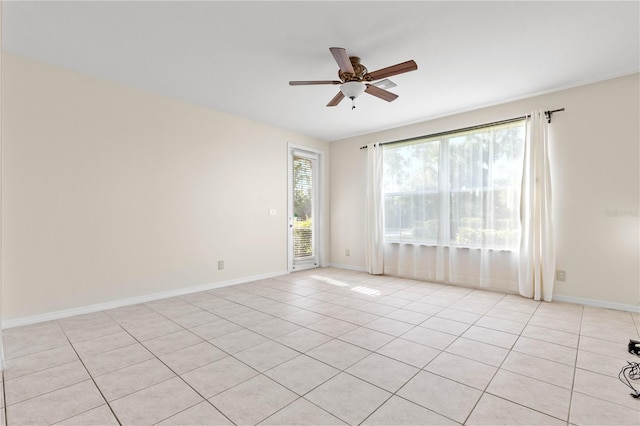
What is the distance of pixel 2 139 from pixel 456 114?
219 inches

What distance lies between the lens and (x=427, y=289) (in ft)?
14.8

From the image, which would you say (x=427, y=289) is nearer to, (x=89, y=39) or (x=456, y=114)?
(x=456, y=114)

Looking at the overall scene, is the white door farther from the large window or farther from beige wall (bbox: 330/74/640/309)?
beige wall (bbox: 330/74/640/309)

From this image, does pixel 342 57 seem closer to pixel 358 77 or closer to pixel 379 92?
pixel 358 77

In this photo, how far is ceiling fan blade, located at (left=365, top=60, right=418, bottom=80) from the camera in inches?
100

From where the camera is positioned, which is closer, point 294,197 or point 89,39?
point 89,39

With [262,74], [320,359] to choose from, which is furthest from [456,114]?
[320,359]

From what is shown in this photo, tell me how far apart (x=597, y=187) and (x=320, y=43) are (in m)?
3.64

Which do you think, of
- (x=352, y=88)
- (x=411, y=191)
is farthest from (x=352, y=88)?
(x=411, y=191)

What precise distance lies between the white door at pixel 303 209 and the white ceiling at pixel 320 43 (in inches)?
81.3

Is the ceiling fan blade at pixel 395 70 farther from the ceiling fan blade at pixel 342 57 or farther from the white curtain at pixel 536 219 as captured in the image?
the white curtain at pixel 536 219

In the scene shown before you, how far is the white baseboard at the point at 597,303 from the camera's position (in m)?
3.41

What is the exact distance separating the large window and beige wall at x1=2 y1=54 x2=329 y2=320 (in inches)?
98.1

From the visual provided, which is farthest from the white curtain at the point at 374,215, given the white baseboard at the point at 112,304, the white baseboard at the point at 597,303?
the white baseboard at the point at 597,303
